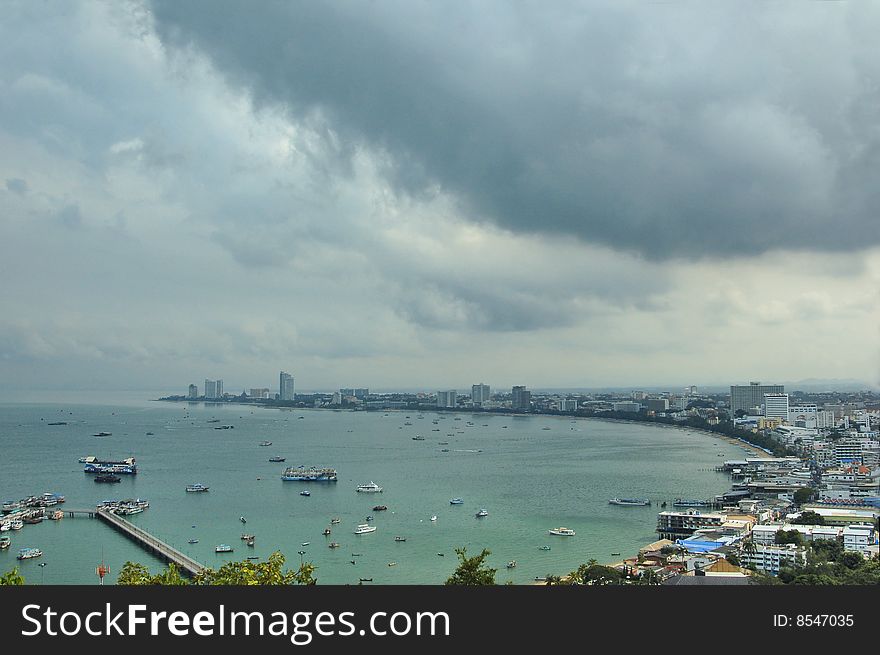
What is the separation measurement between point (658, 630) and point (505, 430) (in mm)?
29244

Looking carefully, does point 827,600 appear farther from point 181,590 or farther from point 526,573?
point 526,573

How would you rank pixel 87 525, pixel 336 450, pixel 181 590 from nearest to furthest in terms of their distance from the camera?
pixel 181 590 < pixel 87 525 < pixel 336 450

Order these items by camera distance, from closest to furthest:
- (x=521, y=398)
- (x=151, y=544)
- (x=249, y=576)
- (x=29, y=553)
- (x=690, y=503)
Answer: (x=249, y=576) < (x=29, y=553) < (x=151, y=544) < (x=690, y=503) < (x=521, y=398)

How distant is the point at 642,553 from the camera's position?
315 inches

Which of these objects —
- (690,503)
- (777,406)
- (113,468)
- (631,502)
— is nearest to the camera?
(631,502)

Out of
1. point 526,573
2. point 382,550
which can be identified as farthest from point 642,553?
point 382,550

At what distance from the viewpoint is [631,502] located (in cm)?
1213

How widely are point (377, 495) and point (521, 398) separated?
3409cm

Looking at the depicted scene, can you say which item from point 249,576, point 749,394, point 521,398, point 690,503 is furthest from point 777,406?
point 249,576

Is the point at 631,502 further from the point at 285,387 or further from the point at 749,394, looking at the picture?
the point at 285,387

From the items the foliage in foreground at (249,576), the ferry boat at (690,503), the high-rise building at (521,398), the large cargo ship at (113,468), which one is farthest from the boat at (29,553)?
the high-rise building at (521,398)

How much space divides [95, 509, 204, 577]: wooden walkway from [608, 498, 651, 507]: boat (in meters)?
7.02

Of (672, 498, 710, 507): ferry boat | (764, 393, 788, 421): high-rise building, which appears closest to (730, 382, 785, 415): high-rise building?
(764, 393, 788, 421): high-rise building

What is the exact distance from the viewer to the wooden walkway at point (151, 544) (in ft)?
26.2
